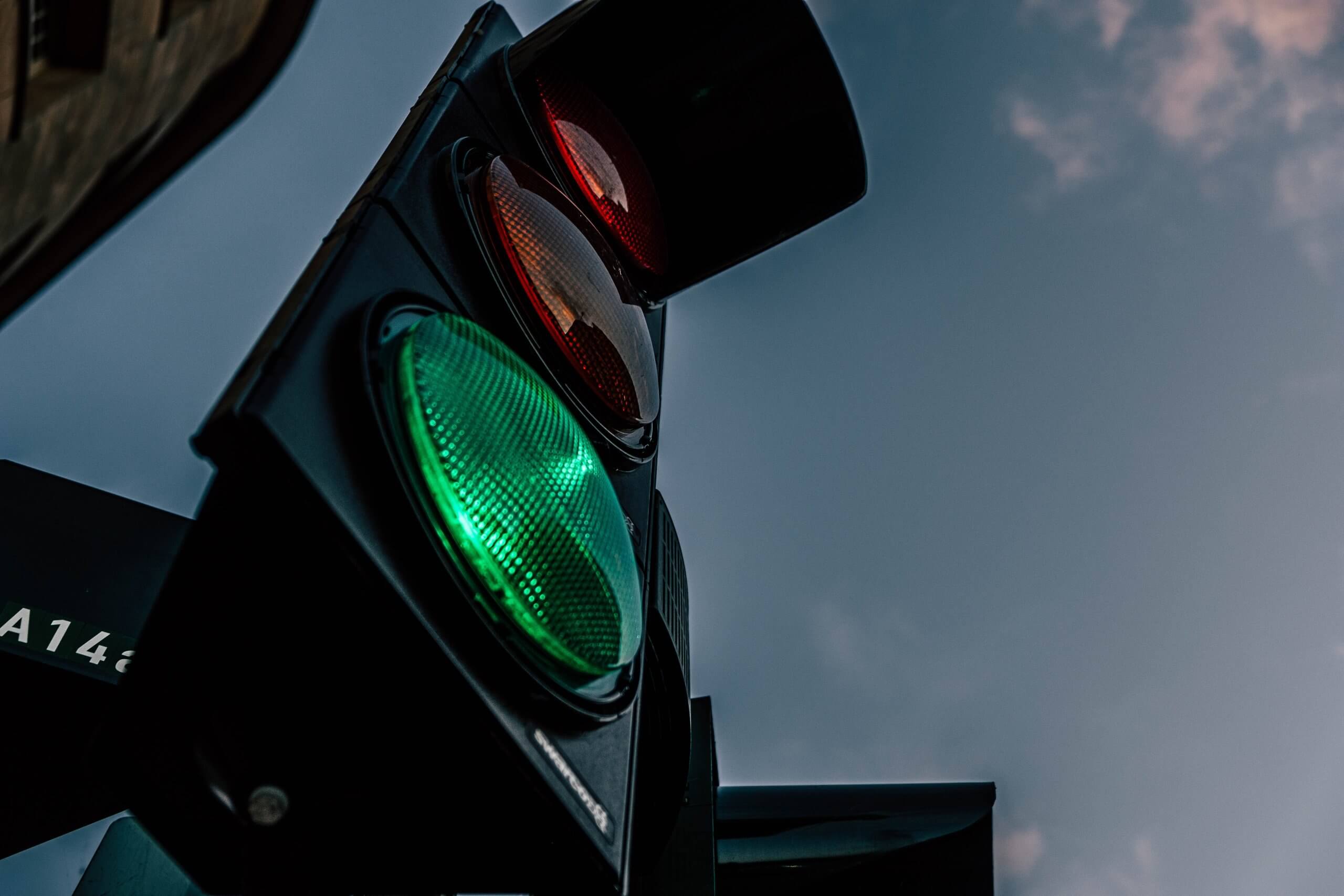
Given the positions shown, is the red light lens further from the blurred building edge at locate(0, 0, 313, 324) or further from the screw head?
the blurred building edge at locate(0, 0, 313, 324)

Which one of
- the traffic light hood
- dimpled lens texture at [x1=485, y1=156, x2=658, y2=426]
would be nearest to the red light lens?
the traffic light hood

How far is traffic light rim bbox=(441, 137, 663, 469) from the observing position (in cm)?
132

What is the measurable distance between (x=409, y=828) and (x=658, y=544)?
0.74 m

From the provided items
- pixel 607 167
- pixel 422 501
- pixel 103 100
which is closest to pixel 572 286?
pixel 607 167

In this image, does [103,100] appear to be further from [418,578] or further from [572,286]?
[418,578]

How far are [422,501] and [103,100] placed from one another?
261 cm

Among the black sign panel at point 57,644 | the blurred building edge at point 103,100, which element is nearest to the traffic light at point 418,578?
the blurred building edge at point 103,100

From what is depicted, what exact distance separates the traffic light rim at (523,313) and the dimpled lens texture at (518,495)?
0.14 metres

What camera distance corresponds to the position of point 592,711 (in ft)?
3.63

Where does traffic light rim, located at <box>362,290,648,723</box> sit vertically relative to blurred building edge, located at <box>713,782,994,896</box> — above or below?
below

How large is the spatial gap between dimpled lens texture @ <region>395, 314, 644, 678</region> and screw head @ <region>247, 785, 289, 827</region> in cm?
32

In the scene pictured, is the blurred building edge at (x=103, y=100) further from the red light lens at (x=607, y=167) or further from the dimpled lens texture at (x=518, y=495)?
the dimpled lens texture at (x=518, y=495)

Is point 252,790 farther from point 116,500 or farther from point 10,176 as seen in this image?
point 116,500

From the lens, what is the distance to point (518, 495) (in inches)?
40.6
